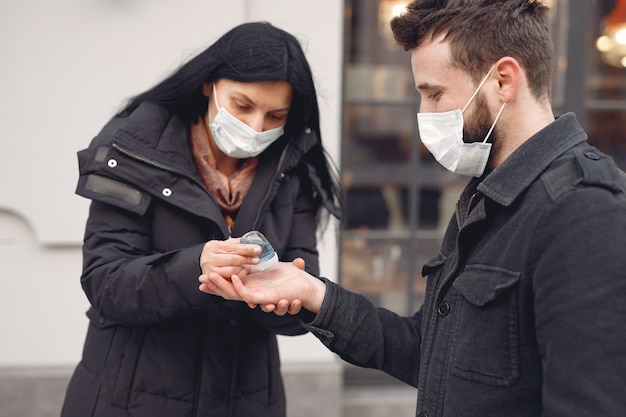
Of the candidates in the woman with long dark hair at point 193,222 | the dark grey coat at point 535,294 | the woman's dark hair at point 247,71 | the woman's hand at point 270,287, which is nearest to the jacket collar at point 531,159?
the dark grey coat at point 535,294

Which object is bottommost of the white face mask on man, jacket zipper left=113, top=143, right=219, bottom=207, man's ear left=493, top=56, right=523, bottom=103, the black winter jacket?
the black winter jacket

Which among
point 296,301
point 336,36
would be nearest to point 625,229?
point 296,301

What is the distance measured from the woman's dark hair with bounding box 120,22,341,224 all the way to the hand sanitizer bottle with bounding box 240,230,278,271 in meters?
0.54

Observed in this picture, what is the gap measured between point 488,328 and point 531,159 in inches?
14.6

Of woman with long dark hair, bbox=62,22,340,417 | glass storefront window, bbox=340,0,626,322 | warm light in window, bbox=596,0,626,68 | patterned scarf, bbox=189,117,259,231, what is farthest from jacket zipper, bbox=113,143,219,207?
warm light in window, bbox=596,0,626,68

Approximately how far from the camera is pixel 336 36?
4.09 metres

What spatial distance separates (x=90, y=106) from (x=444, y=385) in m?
2.95

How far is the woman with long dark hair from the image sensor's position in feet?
6.66

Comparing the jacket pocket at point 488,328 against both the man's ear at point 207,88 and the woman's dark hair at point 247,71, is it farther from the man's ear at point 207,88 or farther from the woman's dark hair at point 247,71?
the man's ear at point 207,88

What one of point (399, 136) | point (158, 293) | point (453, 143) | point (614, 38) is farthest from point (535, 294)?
point (614, 38)

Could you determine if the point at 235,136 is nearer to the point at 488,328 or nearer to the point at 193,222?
the point at 193,222

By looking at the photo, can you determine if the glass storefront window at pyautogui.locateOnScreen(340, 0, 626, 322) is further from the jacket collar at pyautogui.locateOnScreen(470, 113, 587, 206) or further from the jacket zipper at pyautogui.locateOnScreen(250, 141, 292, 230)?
the jacket collar at pyautogui.locateOnScreen(470, 113, 587, 206)

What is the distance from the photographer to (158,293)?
195cm

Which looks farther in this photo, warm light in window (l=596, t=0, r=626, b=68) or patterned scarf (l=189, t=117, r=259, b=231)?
warm light in window (l=596, t=0, r=626, b=68)
